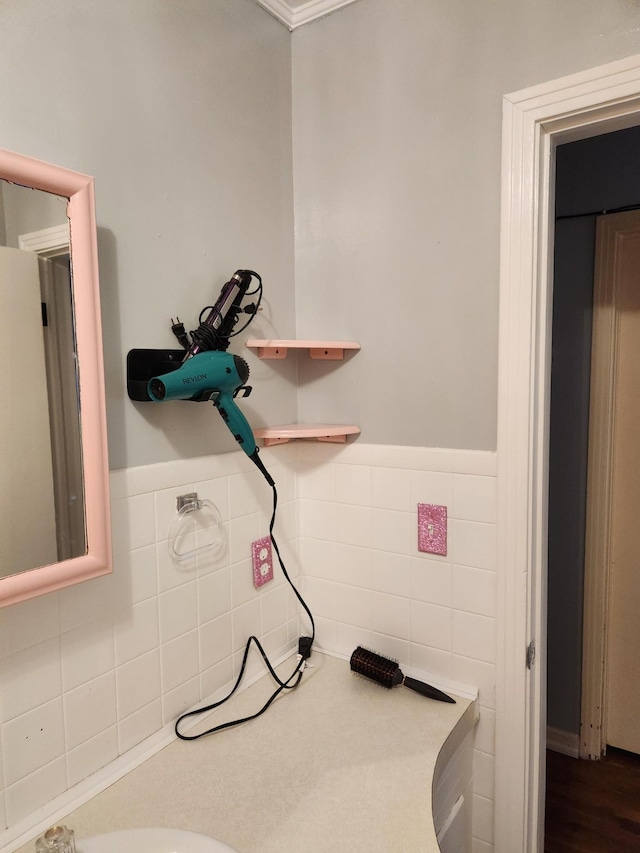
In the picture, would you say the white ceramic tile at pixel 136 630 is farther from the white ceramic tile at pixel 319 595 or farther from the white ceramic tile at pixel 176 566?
the white ceramic tile at pixel 319 595

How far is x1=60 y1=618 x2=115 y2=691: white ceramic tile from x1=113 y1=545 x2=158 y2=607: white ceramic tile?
5 cm

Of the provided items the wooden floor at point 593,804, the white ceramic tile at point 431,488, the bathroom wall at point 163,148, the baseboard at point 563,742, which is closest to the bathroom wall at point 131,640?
the bathroom wall at point 163,148

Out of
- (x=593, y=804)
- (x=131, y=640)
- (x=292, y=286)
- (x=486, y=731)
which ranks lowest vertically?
(x=593, y=804)

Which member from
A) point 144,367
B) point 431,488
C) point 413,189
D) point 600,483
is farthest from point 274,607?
point 600,483

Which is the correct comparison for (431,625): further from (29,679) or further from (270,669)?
(29,679)

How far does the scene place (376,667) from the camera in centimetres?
127

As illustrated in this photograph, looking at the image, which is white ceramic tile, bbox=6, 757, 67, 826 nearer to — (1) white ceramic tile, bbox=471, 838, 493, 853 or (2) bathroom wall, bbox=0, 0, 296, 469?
(2) bathroom wall, bbox=0, 0, 296, 469

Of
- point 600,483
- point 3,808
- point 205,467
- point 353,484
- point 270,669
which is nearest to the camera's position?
point 3,808

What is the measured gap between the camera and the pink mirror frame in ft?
2.69

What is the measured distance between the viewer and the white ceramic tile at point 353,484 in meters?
1.37

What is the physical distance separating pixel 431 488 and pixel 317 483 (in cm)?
33

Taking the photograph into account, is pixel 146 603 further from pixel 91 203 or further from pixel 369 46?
pixel 369 46

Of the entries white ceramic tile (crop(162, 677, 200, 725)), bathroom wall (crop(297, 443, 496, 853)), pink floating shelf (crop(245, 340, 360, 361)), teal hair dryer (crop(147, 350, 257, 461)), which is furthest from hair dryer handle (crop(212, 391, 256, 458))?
white ceramic tile (crop(162, 677, 200, 725))

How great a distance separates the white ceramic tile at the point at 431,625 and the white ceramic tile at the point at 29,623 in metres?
0.80
